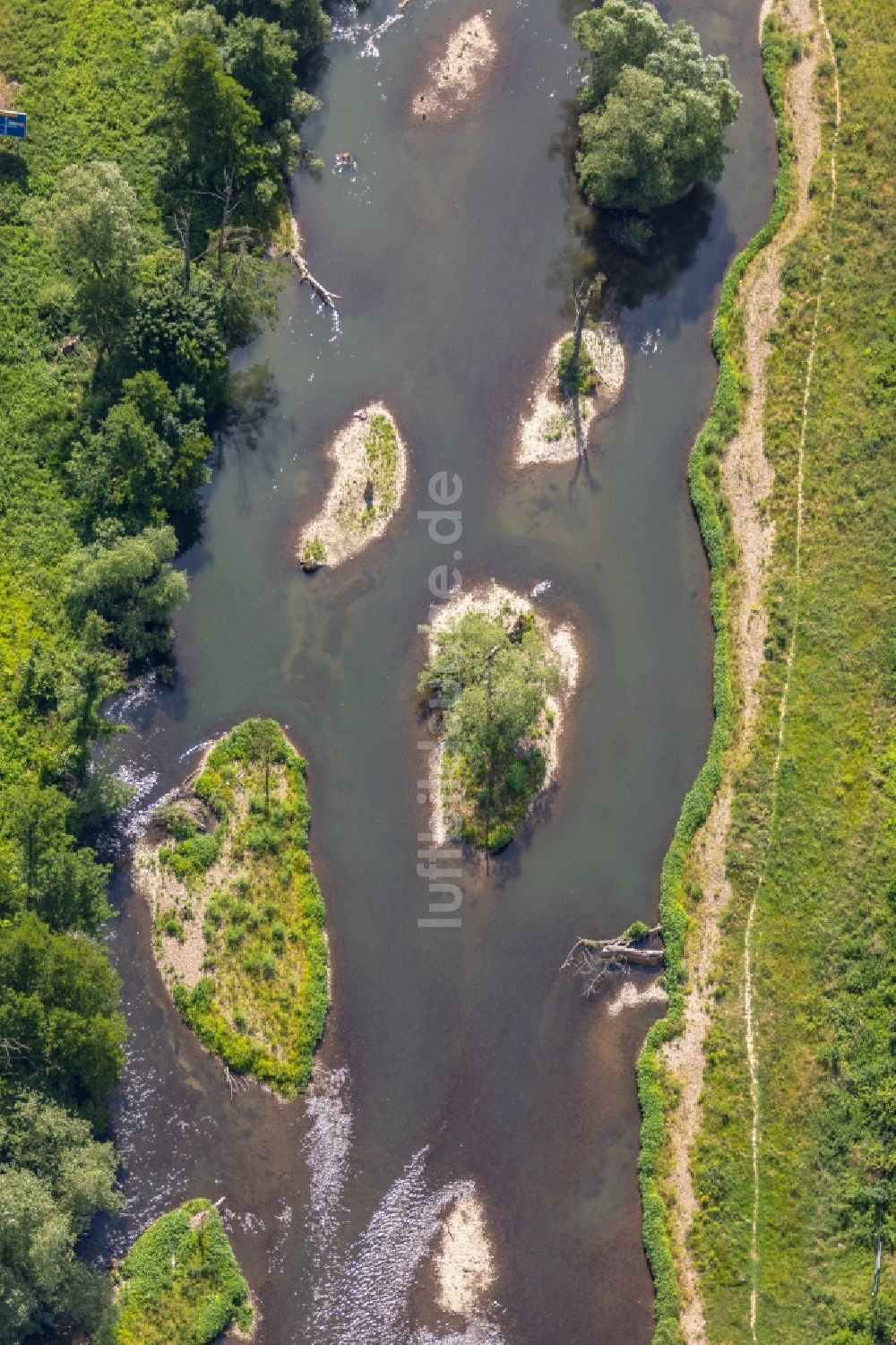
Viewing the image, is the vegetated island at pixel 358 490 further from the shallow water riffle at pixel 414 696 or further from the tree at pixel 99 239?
the tree at pixel 99 239

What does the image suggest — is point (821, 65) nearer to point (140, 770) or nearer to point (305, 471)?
point (305, 471)

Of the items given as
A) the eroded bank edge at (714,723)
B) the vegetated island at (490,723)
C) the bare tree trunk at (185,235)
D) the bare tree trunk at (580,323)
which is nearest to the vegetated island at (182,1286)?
the eroded bank edge at (714,723)

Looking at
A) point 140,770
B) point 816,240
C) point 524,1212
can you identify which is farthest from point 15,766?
point 816,240

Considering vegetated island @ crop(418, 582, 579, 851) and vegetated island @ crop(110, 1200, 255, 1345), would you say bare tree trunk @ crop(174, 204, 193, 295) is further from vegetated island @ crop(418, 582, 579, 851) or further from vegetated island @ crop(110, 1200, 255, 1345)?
vegetated island @ crop(110, 1200, 255, 1345)

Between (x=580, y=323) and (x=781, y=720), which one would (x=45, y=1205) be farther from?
(x=580, y=323)

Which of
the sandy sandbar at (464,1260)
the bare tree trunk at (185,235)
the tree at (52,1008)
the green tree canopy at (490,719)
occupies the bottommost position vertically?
the sandy sandbar at (464,1260)

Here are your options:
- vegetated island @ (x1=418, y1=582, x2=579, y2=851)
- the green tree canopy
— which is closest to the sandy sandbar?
vegetated island @ (x1=418, y1=582, x2=579, y2=851)
